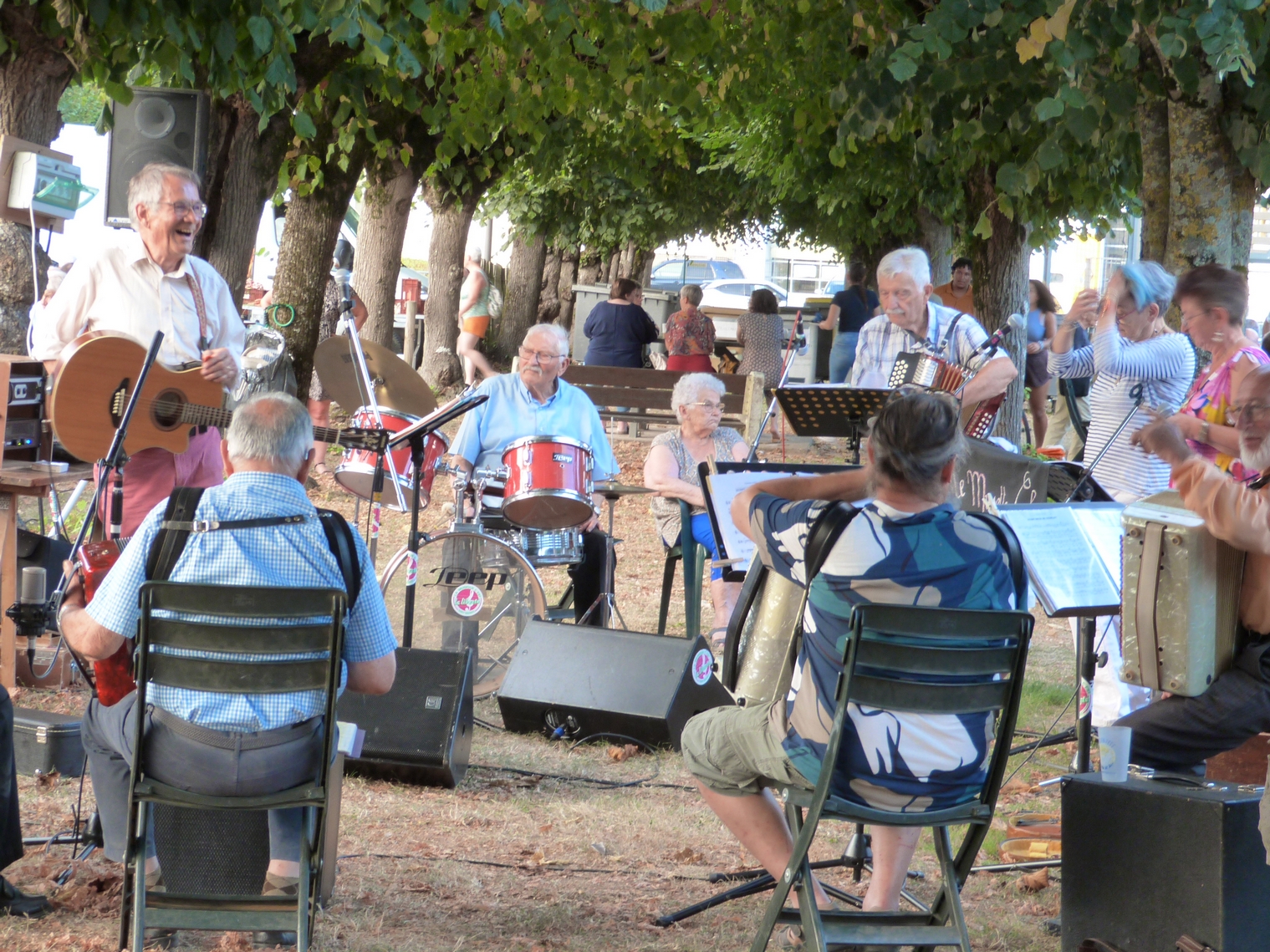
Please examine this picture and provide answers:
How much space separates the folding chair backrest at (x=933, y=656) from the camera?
2.89 m

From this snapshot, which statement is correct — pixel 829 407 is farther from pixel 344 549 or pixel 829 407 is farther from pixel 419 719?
pixel 344 549

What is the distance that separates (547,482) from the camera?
554 cm

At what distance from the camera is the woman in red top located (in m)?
14.0

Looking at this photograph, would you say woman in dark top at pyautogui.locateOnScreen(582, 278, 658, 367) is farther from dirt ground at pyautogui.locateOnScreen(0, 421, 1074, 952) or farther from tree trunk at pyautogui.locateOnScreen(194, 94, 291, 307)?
dirt ground at pyautogui.locateOnScreen(0, 421, 1074, 952)

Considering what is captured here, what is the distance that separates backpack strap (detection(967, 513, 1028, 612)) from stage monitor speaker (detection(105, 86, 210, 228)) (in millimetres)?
5011

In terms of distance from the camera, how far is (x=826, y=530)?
3.03 metres

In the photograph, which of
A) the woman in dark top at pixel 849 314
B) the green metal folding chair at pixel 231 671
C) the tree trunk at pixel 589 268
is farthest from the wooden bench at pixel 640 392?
the tree trunk at pixel 589 268

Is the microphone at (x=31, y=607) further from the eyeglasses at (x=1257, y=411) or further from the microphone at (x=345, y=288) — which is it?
the eyeglasses at (x=1257, y=411)

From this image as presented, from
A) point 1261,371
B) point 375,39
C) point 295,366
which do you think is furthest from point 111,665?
point 295,366

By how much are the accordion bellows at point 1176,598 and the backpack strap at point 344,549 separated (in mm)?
1805

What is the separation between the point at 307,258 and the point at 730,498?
6836 millimetres

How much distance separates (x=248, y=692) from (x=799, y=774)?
1.18 meters

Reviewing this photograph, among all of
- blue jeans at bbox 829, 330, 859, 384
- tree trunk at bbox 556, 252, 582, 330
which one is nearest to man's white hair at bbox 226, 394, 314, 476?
blue jeans at bbox 829, 330, 859, 384

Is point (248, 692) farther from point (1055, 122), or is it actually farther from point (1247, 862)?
point (1055, 122)
